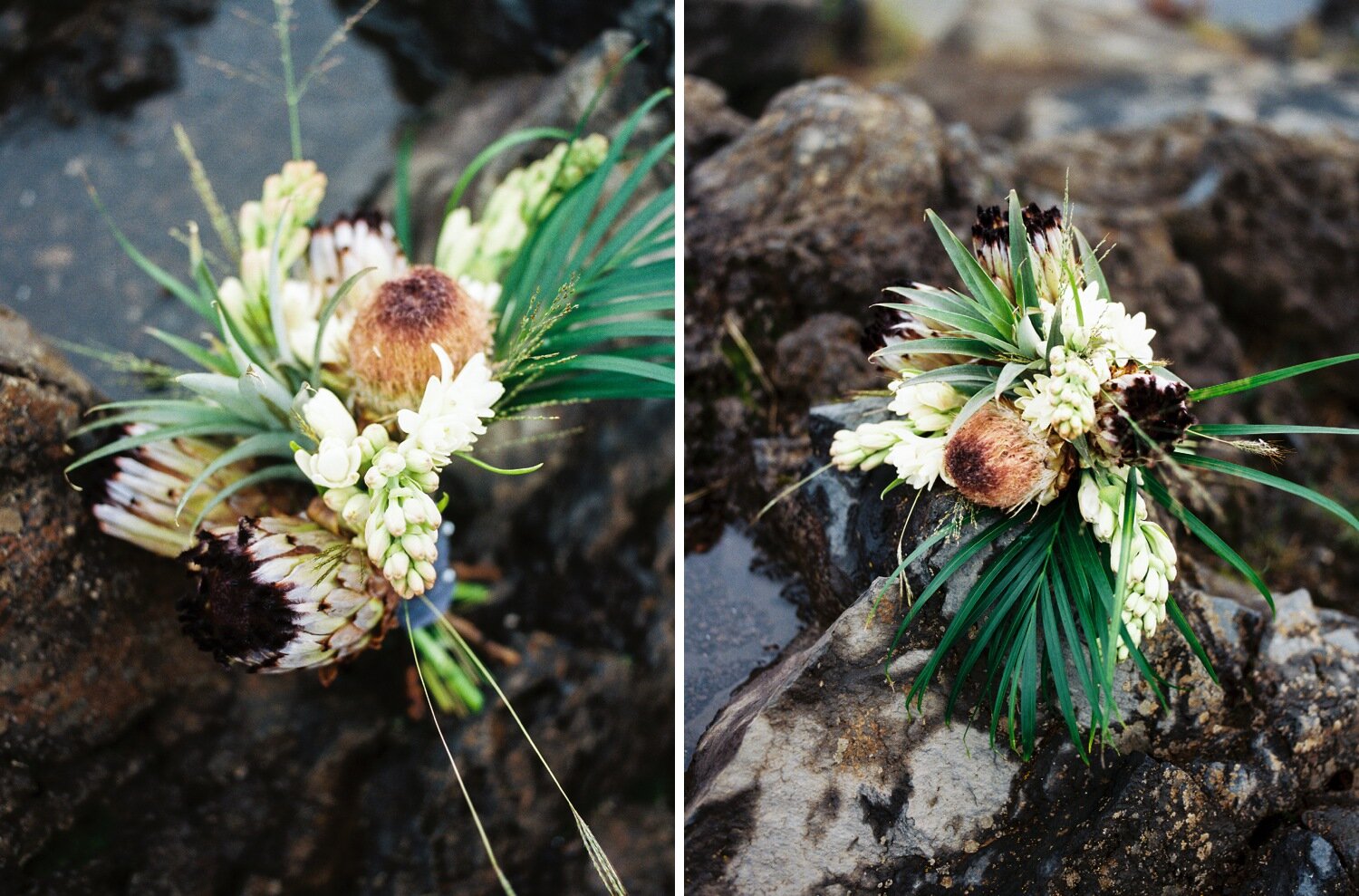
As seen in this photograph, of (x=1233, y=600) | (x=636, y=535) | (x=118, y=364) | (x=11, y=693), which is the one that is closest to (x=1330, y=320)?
(x=1233, y=600)

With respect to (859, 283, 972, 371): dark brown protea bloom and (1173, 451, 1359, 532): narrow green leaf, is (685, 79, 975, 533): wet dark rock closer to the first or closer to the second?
(859, 283, 972, 371): dark brown protea bloom

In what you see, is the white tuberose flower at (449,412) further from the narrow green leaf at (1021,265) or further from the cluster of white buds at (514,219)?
the narrow green leaf at (1021,265)

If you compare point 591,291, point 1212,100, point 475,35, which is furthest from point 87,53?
point 1212,100

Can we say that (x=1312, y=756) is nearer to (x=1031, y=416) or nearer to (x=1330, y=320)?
(x=1031, y=416)

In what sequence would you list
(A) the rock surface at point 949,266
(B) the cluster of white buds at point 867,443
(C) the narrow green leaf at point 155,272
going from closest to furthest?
(B) the cluster of white buds at point 867,443, (C) the narrow green leaf at point 155,272, (A) the rock surface at point 949,266

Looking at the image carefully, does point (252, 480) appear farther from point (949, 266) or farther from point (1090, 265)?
point (949, 266)

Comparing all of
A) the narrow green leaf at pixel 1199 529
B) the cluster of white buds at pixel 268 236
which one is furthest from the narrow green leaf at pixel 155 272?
the narrow green leaf at pixel 1199 529
